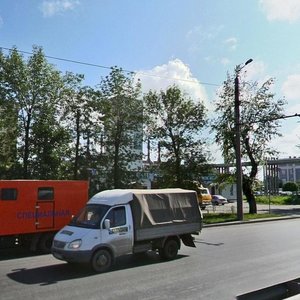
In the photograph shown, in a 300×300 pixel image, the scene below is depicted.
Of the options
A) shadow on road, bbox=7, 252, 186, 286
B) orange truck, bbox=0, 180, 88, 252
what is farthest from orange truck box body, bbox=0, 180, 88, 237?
shadow on road, bbox=7, 252, 186, 286

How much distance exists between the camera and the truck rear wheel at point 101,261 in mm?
11758

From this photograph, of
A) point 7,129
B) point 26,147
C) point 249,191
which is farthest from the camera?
point 249,191

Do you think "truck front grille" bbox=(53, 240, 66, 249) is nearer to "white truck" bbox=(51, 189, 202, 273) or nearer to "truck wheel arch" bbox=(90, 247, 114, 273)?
"white truck" bbox=(51, 189, 202, 273)

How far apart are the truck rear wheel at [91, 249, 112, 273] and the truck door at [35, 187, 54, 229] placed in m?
4.65

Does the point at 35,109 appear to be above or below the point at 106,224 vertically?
above

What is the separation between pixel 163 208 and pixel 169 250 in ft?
4.39

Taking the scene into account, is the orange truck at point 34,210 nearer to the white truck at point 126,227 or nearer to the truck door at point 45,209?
Answer: the truck door at point 45,209

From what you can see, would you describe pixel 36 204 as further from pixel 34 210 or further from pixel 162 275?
pixel 162 275

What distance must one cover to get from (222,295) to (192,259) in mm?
4687

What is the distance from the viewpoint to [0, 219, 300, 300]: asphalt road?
30.6 feet

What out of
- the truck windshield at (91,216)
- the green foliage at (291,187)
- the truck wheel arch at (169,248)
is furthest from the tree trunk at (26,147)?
the green foliage at (291,187)

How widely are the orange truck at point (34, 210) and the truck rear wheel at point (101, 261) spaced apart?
4601mm

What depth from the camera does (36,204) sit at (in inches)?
624

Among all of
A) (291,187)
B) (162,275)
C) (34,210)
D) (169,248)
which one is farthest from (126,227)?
A: (291,187)
